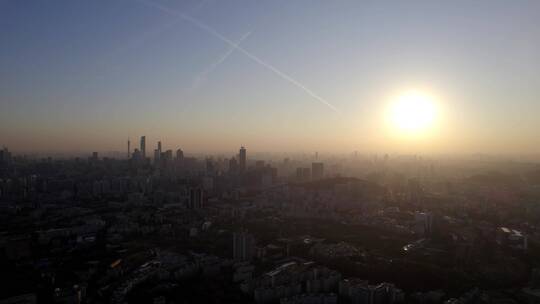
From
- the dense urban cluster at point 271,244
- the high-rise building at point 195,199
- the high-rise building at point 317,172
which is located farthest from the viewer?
the high-rise building at point 317,172

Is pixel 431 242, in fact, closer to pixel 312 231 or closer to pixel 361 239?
pixel 361 239

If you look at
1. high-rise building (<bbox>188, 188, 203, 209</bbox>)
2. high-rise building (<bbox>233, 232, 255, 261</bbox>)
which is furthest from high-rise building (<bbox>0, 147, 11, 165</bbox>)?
high-rise building (<bbox>233, 232, 255, 261</bbox>)

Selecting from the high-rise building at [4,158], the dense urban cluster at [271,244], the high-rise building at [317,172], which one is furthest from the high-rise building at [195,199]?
the high-rise building at [4,158]

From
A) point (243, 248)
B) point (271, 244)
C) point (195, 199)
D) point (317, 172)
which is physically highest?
point (317, 172)

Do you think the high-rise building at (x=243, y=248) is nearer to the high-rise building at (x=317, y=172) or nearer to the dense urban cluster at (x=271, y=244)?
the dense urban cluster at (x=271, y=244)

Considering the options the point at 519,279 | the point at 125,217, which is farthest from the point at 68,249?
the point at 519,279

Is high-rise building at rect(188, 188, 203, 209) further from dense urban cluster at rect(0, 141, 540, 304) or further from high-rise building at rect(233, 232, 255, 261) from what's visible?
high-rise building at rect(233, 232, 255, 261)

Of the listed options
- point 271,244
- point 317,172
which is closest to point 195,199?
point 271,244

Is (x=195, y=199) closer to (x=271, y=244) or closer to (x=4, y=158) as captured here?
(x=271, y=244)
